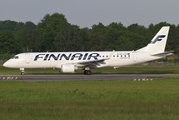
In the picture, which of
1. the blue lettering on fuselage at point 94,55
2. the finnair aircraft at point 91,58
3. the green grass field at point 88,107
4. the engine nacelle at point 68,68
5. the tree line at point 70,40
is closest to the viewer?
the green grass field at point 88,107

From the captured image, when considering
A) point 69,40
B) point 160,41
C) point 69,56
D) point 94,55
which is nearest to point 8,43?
point 69,40

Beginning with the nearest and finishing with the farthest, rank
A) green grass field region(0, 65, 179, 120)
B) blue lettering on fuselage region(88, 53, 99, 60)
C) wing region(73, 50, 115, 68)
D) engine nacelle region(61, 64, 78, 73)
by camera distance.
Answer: green grass field region(0, 65, 179, 120)
engine nacelle region(61, 64, 78, 73)
wing region(73, 50, 115, 68)
blue lettering on fuselage region(88, 53, 99, 60)

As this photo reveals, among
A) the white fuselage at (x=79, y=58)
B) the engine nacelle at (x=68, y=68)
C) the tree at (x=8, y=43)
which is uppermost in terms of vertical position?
the tree at (x=8, y=43)

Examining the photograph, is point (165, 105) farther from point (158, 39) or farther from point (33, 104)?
point (158, 39)

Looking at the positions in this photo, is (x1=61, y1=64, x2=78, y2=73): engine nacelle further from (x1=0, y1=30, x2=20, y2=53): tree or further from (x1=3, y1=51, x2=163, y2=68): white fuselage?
(x1=0, y1=30, x2=20, y2=53): tree

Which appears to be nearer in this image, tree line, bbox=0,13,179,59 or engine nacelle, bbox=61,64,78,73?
engine nacelle, bbox=61,64,78,73

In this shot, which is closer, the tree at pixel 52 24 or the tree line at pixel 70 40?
the tree line at pixel 70 40

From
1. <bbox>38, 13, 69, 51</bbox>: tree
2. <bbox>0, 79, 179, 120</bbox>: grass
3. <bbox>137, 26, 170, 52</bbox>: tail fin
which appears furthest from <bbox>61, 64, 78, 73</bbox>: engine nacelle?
<bbox>38, 13, 69, 51</bbox>: tree

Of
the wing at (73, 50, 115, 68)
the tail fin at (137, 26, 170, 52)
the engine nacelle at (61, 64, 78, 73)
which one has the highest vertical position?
the tail fin at (137, 26, 170, 52)

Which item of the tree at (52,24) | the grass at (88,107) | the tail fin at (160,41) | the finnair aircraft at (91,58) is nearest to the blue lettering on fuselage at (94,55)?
the finnair aircraft at (91,58)

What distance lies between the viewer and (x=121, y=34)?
115 metres

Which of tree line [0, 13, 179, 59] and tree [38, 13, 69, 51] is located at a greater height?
tree [38, 13, 69, 51]

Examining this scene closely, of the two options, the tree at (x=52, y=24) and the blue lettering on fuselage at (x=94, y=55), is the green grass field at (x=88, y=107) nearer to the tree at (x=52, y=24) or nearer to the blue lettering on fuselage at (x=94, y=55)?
the blue lettering on fuselage at (x=94, y=55)

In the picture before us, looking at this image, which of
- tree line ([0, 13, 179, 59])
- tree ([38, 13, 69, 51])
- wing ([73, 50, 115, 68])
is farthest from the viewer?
tree ([38, 13, 69, 51])
